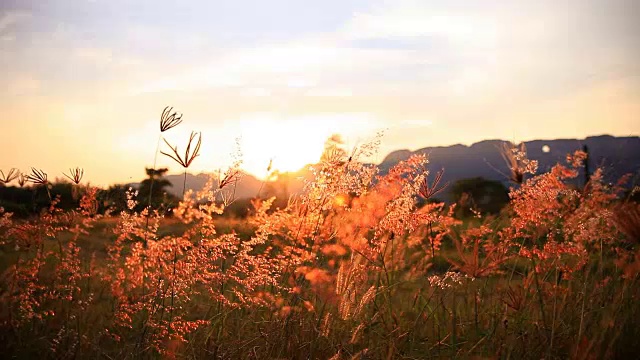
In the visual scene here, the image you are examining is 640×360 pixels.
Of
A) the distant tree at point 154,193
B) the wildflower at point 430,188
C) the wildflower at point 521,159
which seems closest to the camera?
the distant tree at point 154,193

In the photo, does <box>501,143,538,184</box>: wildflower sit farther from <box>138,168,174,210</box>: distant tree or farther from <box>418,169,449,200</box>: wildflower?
<box>138,168,174,210</box>: distant tree

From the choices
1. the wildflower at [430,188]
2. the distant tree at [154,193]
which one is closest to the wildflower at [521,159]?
the wildflower at [430,188]

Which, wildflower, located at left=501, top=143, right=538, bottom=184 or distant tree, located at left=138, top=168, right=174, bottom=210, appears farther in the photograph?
wildflower, located at left=501, top=143, right=538, bottom=184

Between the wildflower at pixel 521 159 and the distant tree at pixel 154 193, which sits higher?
the wildflower at pixel 521 159

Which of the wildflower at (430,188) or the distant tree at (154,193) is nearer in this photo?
the distant tree at (154,193)

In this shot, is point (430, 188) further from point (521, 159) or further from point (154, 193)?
point (154, 193)

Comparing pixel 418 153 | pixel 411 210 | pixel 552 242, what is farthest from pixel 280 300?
pixel 552 242

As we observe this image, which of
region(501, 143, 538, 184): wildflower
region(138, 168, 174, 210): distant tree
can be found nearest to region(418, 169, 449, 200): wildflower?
region(501, 143, 538, 184): wildflower

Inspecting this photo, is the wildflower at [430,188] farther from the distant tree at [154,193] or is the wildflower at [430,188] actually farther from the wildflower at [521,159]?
the distant tree at [154,193]

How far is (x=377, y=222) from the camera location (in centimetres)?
352

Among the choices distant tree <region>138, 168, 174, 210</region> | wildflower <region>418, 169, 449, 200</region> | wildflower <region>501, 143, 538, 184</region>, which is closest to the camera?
distant tree <region>138, 168, 174, 210</region>

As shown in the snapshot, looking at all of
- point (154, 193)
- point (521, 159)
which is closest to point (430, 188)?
point (521, 159)

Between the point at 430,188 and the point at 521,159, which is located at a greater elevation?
the point at 521,159

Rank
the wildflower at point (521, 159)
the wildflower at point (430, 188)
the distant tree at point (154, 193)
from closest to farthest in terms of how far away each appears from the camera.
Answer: the distant tree at point (154, 193) < the wildflower at point (430, 188) < the wildflower at point (521, 159)
